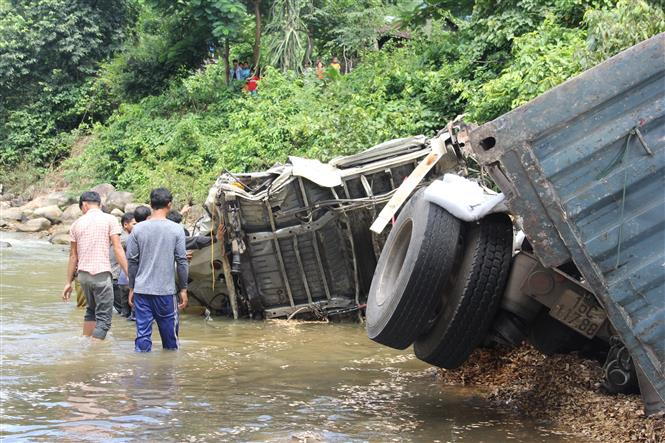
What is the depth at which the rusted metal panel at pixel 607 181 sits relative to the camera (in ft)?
14.8

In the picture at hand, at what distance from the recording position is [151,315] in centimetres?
820

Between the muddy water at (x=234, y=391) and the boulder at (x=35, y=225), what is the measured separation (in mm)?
15809

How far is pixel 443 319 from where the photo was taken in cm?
576

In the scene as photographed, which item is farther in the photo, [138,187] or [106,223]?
[138,187]

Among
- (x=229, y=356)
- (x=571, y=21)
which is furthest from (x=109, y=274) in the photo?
(x=571, y=21)

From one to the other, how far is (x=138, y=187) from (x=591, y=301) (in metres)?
21.7

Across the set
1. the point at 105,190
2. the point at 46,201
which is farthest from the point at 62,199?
the point at 105,190

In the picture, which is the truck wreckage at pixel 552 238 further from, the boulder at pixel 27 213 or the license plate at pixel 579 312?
the boulder at pixel 27 213

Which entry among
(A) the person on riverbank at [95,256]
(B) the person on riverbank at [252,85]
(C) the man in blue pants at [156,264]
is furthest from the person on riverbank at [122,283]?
(B) the person on riverbank at [252,85]

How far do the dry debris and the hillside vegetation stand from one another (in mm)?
6462

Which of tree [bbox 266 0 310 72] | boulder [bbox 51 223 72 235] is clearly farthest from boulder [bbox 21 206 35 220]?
tree [bbox 266 0 310 72]

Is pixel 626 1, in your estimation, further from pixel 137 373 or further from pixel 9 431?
pixel 9 431

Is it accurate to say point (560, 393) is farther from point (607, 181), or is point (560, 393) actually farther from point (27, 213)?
point (27, 213)

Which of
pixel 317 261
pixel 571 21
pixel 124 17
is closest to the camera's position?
pixel 317 261
